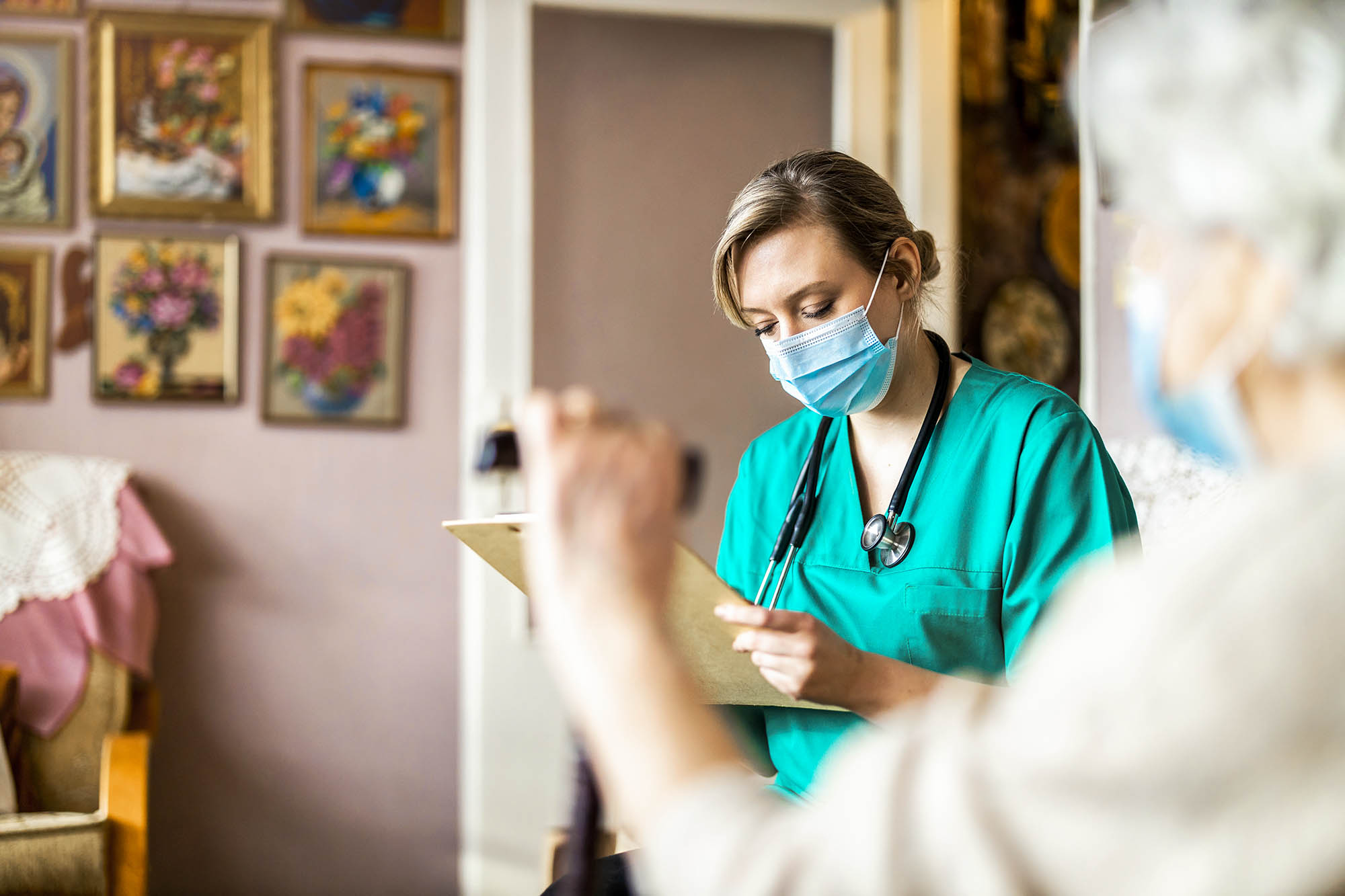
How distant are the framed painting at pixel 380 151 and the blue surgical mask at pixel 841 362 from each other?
1.57 meters

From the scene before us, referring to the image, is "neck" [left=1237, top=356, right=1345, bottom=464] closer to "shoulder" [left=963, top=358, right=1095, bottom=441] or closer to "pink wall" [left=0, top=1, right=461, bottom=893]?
"shoulder" [left=963, top=358, right=1095, bottom=441]

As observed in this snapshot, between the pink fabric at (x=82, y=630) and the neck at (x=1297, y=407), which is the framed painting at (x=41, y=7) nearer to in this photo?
the pink fabric at (x=82, y=630)

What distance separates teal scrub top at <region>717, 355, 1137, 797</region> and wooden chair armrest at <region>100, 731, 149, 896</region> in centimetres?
132

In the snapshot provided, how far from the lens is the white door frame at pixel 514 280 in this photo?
2680 millimetres

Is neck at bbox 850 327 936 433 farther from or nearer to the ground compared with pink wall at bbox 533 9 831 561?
nearer to the ground

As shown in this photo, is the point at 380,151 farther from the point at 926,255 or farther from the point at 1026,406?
the point at 1026,406

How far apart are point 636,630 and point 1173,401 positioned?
340 millimetres

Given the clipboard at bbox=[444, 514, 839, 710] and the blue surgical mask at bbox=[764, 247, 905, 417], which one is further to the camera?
the blue surgical mask at bbox=[764, 247, 905, 417]

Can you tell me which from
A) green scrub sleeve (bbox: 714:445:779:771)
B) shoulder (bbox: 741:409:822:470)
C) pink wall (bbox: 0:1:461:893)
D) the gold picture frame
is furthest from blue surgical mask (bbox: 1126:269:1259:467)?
the gold picture frame

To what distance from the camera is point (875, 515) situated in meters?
1.47

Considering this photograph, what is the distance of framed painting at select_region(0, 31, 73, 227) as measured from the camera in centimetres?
266

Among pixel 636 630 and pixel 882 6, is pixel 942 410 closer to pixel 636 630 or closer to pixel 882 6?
pixel 636 630

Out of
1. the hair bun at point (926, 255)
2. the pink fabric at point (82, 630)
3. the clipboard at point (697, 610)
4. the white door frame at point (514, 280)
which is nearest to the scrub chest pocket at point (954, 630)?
the clipboard at point (697, 610)

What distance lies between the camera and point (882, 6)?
110 inches
